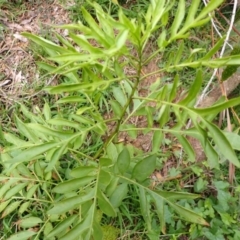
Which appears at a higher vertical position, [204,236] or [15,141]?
[15,141]

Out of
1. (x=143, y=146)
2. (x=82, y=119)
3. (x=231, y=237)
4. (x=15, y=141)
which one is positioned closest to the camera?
(x=82, y=119)

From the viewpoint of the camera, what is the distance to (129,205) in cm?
243

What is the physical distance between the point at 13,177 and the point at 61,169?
1.44 feet

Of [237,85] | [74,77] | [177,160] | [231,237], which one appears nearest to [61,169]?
[177,160]

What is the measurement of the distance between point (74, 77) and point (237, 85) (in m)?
1.27

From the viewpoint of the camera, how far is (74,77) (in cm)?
171

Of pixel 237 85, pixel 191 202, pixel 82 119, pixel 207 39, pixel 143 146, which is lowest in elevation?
pixel 191 202

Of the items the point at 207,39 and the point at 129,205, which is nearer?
the point at 129,205

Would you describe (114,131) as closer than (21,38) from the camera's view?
Yes

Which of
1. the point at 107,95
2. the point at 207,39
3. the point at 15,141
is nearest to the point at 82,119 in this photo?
the point at 15,141

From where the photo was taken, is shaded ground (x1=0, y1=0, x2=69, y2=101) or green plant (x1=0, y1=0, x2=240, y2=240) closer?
green plant (x1=0, y1=0, x2=240, y2=240)

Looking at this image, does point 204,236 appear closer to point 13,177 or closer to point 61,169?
point 61,169

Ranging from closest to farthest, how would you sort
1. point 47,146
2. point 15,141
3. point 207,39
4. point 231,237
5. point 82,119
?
point 47,146 < point 82,119 < point 15,141 < point 231,237 < point 207,39

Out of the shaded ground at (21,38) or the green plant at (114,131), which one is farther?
the shaded ground at (21,38)
